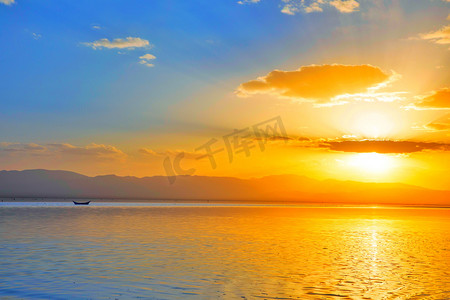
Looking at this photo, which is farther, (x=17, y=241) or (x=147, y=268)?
(x=17, y=241)

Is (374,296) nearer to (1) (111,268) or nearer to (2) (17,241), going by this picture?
(1) (111,268)

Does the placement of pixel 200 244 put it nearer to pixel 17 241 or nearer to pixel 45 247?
pixel 45 247

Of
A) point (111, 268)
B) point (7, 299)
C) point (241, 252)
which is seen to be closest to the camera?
point (7, 299)

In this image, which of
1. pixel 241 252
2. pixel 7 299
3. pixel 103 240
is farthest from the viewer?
pixel 103 240

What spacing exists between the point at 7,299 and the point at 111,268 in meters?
7.95

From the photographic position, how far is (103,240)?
40500 millimetres

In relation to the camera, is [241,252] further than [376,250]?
No

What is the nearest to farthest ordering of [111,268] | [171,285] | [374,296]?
[374,296] < [171,285] < [111,268]

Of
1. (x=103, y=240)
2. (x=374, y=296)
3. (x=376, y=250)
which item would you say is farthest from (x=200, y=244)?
(x=374, y=296)

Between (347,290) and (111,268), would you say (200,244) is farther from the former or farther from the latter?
(347,290)

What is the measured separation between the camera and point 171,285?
2186 cm

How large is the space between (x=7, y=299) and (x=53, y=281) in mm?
3857

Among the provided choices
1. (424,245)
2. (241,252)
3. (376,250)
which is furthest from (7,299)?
(424,245)

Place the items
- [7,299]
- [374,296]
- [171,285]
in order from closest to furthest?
1. [7,299]
2. [374,296]
3. [171,285]
